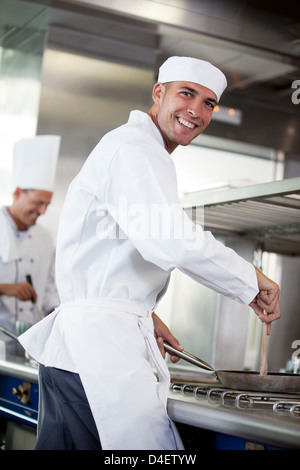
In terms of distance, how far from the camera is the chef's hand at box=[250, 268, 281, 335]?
124 centimetres

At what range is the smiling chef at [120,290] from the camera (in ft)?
3.87

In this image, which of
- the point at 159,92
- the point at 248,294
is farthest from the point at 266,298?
the point at 159,92

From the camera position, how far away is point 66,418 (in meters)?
1.26

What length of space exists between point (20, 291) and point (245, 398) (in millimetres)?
Result: 1939

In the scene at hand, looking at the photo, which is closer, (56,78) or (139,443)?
(139,443)

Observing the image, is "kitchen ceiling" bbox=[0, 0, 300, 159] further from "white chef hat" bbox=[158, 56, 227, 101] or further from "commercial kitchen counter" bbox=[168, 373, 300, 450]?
"commercial kitchen counter" bbox=[168, 373, 300, 450]

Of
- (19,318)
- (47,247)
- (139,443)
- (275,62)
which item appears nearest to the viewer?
(139,443)

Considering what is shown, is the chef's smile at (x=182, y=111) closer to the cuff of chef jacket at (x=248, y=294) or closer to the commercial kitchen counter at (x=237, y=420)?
the cuff of chef jacket at (x=248, y=294)

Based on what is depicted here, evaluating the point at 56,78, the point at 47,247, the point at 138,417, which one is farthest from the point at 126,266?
the point at 56,78

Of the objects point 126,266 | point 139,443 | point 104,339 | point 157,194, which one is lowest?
point 139,443

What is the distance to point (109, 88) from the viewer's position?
11.9 ft

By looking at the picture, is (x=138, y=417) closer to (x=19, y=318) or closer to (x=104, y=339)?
(x=104, y=339)

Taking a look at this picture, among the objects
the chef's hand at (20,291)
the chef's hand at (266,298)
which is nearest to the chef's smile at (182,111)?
the chef's hand at (266,298)

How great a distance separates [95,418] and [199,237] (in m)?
0.38
